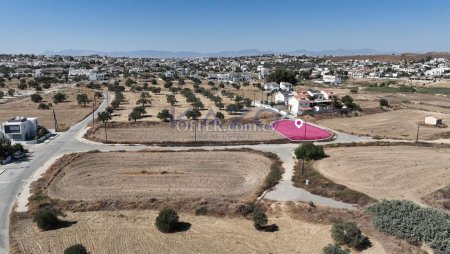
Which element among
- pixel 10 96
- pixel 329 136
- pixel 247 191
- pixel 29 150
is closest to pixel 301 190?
pixel 247 191

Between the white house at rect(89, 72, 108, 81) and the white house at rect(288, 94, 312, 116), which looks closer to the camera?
the white house at rect(288, 94, 312, 116)

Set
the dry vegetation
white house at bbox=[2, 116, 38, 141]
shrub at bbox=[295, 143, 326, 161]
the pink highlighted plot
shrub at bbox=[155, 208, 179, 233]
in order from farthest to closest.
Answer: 1. the pink highlighted plot
2. white house at bbox=[2, 116, 38, 141]
3. shrub at bbox=[295, 143, 326, 161]
4. the dry vegetation
5. shrub at bbox=[155, 208, 179, 233]

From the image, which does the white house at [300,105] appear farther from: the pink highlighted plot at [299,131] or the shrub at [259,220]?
the shrub at [259,220]

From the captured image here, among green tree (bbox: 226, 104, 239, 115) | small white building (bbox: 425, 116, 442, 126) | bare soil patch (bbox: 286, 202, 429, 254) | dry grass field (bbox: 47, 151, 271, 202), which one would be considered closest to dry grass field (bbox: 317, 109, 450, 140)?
small white building (bbox: 425, 116, 442, 126)

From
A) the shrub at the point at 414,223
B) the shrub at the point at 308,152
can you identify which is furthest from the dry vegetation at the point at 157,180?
the shrub at the point at 414,223

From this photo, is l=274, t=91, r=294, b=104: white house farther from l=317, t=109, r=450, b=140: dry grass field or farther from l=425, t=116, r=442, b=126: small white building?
l=425, t=116, r=442, b=126: small white building
